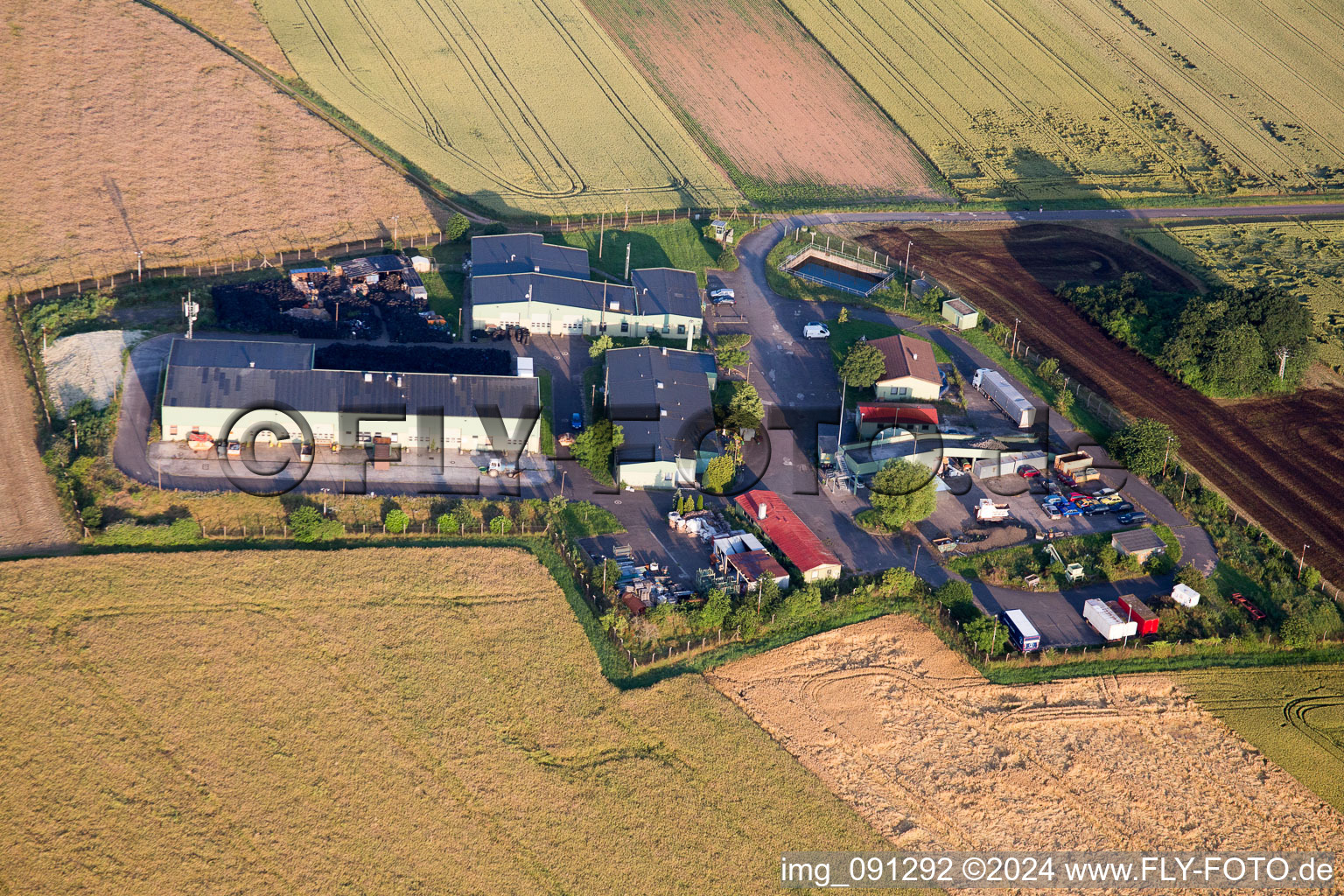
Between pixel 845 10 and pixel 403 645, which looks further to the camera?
pixel 845 10

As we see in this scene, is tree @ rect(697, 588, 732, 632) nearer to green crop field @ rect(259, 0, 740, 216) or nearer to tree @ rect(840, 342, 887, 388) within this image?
tree @ rect(840, 342, 887, 388)

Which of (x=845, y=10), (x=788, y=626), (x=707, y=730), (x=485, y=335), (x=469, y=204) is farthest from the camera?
(x=845, y=10)

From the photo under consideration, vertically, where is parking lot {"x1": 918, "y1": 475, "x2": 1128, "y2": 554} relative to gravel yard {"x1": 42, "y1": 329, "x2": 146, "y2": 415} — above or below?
below

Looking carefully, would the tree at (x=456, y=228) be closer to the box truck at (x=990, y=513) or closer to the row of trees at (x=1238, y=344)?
the box truck at (x=990, y=513)

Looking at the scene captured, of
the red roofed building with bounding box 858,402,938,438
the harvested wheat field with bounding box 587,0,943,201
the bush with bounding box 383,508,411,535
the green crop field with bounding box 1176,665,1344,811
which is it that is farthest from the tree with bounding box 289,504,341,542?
the harvested wheat field with bounding box 587,0,943,201

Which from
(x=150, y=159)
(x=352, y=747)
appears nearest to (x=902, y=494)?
(x=352, y=747)

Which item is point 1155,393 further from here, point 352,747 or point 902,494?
point 352,747

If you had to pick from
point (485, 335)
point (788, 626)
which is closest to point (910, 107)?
point (485, 335)

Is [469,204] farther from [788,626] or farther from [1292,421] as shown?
[1292,421]

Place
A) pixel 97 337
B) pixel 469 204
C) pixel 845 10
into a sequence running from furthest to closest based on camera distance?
pixel 845 10
pixel 469 204
pixel 97 337
